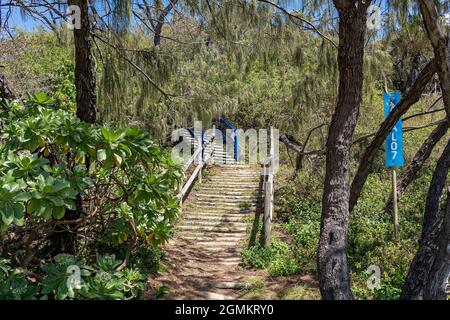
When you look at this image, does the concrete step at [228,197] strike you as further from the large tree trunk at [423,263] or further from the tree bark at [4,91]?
the large tree trunk at [423,263]

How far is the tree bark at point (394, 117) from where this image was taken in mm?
4156

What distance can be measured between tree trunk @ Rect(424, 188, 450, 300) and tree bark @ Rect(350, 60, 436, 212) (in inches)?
62.4

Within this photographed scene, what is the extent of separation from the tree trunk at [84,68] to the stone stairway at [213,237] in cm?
227

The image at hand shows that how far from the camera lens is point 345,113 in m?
3.48

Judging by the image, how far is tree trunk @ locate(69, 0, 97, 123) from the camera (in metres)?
4.62

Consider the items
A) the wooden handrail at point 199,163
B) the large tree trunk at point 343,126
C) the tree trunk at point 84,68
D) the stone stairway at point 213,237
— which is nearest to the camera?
the large tree trunk at point 343,126

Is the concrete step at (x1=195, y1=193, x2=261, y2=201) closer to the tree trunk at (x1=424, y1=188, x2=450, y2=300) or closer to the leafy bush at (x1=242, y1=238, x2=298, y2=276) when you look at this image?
the leafy bush at (x1=242, y1=238, x2=298, y2=276)

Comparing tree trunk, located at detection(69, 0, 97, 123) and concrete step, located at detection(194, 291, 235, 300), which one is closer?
tree trunk, located at detection(69, 0, 97, 123)

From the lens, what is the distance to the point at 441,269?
2.88 m

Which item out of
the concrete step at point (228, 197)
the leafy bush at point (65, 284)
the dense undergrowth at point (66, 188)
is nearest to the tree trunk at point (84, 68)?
the dense undergrowth at point (66, 188)

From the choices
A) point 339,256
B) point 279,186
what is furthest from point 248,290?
point 279,186

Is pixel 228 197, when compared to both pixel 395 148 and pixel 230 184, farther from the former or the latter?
pixel 395 148

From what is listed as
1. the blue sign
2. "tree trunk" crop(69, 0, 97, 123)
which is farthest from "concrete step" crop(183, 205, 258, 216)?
"tree trunk" crop(69, 0, 97, 123)

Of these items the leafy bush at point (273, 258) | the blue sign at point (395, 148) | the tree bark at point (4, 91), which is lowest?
the leafy bush at point (273, 258)
